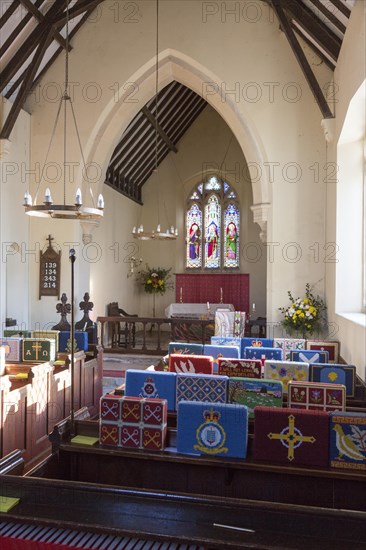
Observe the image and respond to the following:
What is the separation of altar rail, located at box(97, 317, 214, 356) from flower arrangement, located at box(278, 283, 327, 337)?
144 centimetres

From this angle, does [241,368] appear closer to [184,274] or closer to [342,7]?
[342,7]

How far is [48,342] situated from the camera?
5.11 m

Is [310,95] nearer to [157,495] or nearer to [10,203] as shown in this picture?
[10,203]

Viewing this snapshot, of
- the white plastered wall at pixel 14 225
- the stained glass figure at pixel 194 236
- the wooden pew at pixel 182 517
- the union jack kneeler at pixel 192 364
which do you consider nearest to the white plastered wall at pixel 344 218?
the union jack kneeler at pixel 192 364

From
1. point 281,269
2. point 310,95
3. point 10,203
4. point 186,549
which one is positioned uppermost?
point 310,95

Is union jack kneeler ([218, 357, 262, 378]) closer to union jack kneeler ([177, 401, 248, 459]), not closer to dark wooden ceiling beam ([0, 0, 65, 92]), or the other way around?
union jack kneeler ([177, 401, 248, 459])

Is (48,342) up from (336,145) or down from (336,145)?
down

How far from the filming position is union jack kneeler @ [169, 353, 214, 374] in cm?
404

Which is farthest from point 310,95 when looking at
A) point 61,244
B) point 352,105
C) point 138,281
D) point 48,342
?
point 138,281

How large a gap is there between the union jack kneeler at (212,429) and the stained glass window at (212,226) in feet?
36.3

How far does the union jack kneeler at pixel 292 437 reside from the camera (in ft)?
8.05

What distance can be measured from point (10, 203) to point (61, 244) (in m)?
1.12

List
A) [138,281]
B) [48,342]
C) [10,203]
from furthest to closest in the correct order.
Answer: [138,281]
[10,203]
[48,342]

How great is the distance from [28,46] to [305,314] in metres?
5.89
